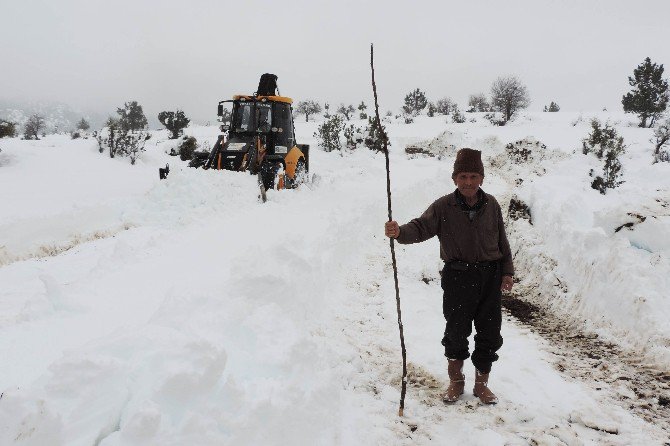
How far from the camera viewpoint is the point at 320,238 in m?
6.76

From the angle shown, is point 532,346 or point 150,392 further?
point 532,346

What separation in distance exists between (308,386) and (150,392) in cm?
112

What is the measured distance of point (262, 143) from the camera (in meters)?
11.2

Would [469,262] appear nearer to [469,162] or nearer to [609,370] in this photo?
[469,162]

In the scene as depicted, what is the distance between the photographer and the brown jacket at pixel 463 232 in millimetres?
3084

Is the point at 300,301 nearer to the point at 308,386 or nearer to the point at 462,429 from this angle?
the point at 308,386

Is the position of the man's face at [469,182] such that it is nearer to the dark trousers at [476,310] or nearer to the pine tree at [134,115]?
the dark trousers at [476,310]

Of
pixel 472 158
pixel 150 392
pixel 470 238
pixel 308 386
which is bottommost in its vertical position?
pixel 308 386

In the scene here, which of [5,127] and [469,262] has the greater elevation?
[5,127]

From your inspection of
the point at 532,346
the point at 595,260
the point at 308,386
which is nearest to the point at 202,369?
the point at 308,386

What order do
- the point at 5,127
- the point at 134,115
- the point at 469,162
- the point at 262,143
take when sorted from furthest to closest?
the point at 134,115 → the point at 5,127 → the point at 262,143 → the point at 469,162

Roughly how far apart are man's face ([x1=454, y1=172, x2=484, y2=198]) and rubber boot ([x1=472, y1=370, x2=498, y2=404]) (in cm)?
141

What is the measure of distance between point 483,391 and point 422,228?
4.35 feet

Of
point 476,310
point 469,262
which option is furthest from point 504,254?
point 476,310
